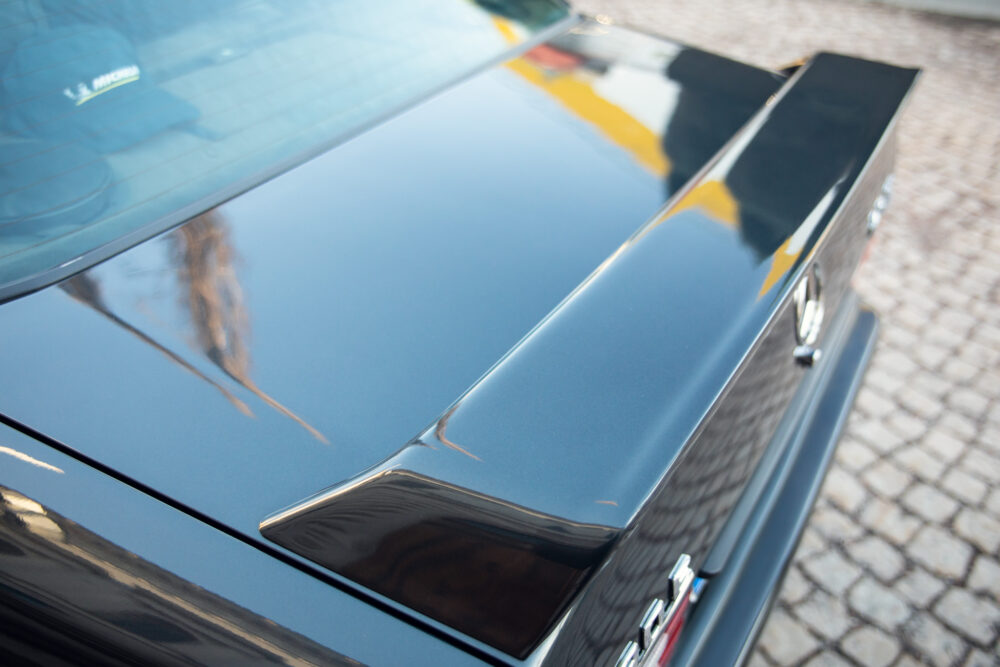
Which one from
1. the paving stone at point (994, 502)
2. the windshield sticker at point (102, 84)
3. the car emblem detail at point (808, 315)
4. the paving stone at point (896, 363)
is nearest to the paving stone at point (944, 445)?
the paving stone at point (994, 502)

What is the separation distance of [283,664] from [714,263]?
34.7 inches

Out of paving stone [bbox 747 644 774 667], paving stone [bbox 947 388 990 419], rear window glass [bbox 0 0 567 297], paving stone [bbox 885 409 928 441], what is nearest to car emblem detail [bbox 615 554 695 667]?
paving stone [bbox 747 644 774 667]

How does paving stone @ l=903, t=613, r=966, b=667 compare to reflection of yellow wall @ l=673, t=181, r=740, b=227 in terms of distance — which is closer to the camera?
reflection of yellow wall @ l=673, t=181, r=740, b=227

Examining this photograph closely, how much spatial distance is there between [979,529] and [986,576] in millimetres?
184

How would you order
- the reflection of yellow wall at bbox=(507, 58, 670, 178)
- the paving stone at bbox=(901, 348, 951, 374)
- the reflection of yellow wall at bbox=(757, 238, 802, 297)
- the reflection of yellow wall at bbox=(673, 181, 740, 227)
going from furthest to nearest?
the paving stone at bbox=(901, 348, 951, 374), the reflection of yellow wall at bbox=(507, 58, 670, 178), the reflection of yellow wall at bbox=(673, 181, 740, 227), the reflection of yellow wall at bbox=(757, 238, 802, 297)

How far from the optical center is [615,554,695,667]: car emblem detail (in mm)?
987

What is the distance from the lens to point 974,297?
3.19 metres

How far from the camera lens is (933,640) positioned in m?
1.98

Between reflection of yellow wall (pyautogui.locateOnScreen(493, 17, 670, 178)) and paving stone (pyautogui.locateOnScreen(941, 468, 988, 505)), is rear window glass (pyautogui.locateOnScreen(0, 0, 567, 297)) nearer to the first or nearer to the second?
reflection of yellow wall (pyautogui.locateOnScreen(493, 17, 670, 178))

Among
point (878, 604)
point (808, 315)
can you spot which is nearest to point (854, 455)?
point (878, 604)

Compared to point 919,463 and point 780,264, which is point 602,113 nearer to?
point 780,264

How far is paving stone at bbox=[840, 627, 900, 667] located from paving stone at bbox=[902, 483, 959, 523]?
52 cm

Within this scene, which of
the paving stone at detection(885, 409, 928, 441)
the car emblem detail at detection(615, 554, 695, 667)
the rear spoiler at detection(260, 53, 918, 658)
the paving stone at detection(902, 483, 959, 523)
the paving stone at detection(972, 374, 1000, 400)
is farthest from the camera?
the paving stone at detection(972, 374, 1000, 400)

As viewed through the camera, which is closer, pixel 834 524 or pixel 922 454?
pixel 834 524
